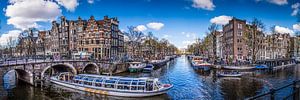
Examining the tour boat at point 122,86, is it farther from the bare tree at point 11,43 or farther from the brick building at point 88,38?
the bare tree at point 11,43

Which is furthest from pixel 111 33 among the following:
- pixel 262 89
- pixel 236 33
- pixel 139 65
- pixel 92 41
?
pixel 262 89

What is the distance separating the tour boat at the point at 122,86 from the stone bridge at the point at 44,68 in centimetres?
680

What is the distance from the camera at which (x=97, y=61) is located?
1886 inches

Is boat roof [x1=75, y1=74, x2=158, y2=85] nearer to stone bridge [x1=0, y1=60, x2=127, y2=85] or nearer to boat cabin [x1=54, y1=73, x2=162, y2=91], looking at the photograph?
boat cabin [x1=54, y1=73, x2=162, y2=91]

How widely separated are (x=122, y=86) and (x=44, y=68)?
50.6 ft

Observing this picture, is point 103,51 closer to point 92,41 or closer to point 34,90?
point 92,41

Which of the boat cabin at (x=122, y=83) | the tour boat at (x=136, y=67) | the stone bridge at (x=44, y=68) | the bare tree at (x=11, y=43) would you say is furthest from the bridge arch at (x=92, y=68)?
the bare tree at (x=11, y=43)

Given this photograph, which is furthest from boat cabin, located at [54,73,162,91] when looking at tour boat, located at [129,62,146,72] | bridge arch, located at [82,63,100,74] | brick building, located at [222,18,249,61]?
brick building, located at [222,18,249,61]

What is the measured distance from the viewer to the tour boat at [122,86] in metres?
25.3

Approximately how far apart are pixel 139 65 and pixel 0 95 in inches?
1161

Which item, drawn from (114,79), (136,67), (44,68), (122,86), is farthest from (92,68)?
(122,86)

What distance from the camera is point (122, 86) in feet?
87.0

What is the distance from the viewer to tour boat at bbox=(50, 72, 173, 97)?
25.3 metres

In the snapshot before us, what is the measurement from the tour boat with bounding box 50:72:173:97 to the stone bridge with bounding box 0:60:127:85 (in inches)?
268
